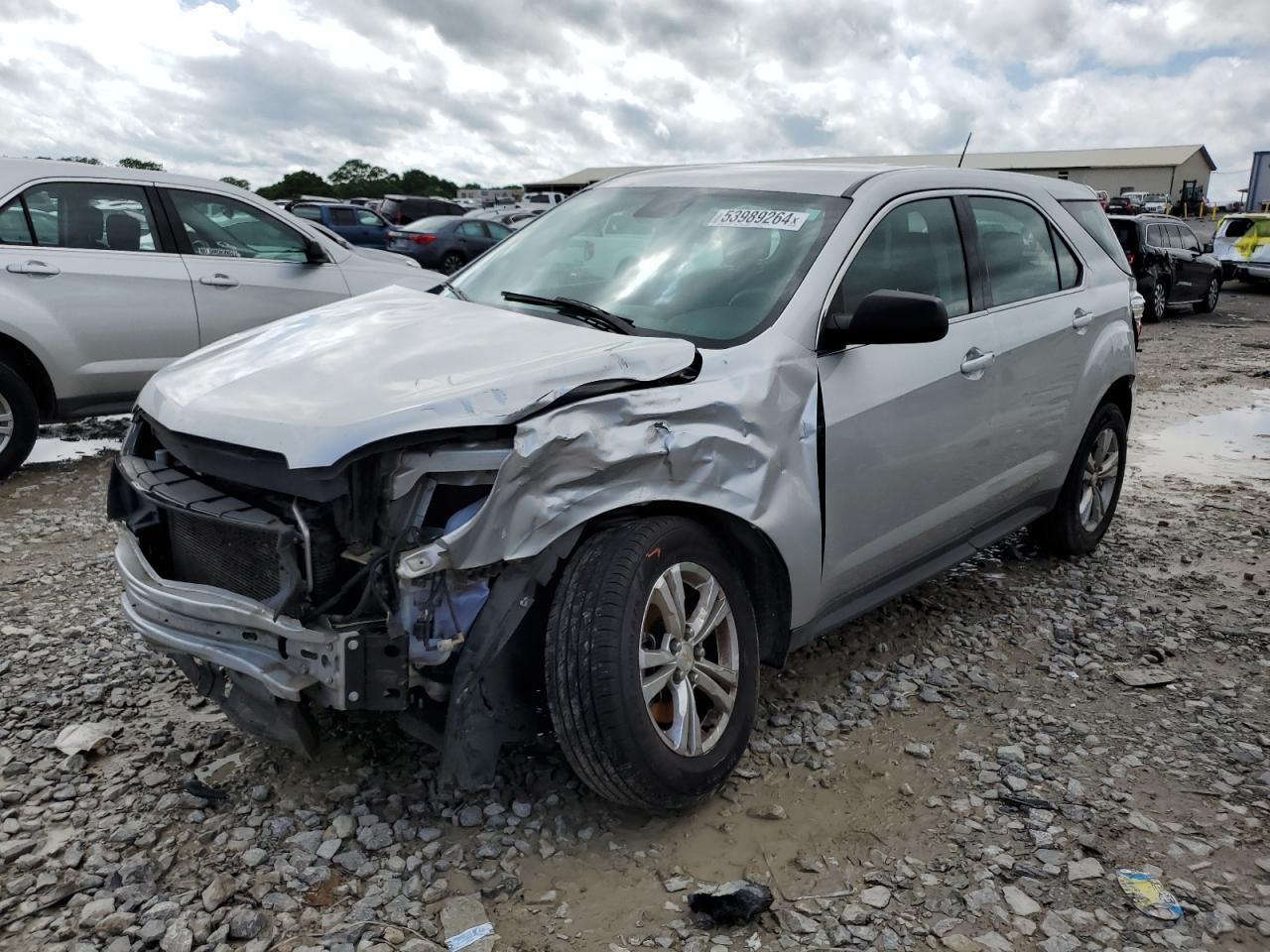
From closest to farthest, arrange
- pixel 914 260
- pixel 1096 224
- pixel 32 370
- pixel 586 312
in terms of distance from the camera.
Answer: pixel 586 312, pixel 914 260, pixel 1096 224, pixel 32 370

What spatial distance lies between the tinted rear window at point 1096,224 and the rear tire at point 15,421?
18.6ft

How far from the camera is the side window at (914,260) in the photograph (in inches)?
132

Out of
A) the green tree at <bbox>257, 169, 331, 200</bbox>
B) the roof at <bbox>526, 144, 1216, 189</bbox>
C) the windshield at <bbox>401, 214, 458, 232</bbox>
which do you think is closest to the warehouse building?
the roof at <bbox>526, 144, 1216, 189</bbox>

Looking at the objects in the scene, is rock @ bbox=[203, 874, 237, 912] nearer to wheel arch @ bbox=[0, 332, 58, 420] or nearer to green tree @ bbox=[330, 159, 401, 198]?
wheel arch @ bbox=[0, 332, 58, 420]

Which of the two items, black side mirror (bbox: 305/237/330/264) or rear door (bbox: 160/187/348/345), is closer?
rear door (bbox: 160/187/348/345)

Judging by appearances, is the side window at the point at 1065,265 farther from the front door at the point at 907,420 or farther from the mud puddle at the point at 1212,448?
the mud puddle at the point at 1212,448

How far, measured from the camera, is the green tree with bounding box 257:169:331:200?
54.6 m

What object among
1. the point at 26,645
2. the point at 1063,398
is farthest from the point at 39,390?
the point at 1063,398

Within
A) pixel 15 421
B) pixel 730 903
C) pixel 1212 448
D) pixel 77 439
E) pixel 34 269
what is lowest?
pixel 1212 448

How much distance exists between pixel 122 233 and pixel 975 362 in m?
5.27

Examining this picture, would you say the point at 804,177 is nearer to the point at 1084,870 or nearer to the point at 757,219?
the point at 757,219

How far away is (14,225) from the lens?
19.5 feet

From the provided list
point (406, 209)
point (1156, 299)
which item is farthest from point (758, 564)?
point (406, 209)

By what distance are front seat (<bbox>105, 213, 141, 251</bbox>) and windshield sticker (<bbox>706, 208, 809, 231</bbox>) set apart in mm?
4482
